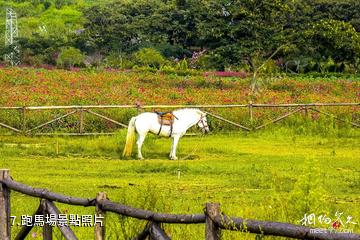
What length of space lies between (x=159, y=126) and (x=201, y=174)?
372 centimetres

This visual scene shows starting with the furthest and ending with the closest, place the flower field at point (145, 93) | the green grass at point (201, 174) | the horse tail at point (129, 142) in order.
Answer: the flower field at point (145, 93)
the horse tail at point (129, 142)
the green grass at point (201, 174)

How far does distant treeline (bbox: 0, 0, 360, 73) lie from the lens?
3888 centimetres

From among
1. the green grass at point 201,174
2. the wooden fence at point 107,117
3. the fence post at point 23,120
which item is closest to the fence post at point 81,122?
the wooden fence at point 107,117

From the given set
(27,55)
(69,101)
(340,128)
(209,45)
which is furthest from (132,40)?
(340,128)

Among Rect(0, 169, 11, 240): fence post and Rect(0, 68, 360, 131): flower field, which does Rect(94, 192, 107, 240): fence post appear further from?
Rect(0, 68, 360, 131): flower field

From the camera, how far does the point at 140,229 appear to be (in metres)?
7.23

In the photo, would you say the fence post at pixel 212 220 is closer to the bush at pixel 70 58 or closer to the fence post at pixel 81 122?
the fence post at pixel 81 122

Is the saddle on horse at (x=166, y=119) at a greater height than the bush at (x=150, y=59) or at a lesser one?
lesser

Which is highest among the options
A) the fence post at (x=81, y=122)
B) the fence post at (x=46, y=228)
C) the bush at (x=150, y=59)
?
the bush at (x=150, y=59)

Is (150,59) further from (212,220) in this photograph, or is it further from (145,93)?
(212,220)

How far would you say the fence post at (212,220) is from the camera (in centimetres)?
589

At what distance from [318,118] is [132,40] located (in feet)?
169

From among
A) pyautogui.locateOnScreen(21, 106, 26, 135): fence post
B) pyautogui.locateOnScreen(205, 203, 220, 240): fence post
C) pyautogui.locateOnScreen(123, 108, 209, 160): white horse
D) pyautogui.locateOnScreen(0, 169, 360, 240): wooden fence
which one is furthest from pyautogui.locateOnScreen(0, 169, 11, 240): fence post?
pyautogui.locateOnScreen(21, 106, 26, 135): fence post

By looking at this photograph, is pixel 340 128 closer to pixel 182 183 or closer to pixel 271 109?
pixel 271 109
